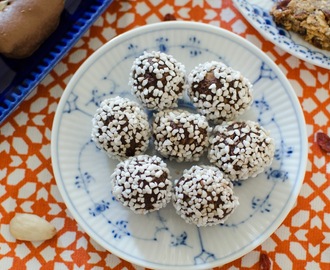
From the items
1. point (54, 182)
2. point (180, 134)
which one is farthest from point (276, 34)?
point (54, 182)

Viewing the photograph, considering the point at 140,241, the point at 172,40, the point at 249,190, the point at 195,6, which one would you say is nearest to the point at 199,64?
the point at 172,40

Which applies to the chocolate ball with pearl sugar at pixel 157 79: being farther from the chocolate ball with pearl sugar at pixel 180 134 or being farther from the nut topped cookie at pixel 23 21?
the nut topped cookie at pixel 23 21

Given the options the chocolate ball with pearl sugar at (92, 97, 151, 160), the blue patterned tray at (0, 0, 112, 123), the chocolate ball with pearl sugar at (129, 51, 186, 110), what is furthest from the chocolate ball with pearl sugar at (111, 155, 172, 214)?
the blue patterned tray at (0, 0, 112, 123)

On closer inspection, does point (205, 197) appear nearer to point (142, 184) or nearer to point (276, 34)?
point (142, 184)

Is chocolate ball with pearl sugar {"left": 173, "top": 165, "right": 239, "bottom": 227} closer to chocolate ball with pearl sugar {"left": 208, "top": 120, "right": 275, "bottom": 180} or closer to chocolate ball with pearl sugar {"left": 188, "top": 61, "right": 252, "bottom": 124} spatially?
chocolate ball with pearl sugar {"left": 208, "top": 120, "right": 275, "bottom": 180}

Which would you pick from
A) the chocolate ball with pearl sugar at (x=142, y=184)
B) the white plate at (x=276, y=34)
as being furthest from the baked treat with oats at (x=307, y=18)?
the chocolate ball with pearl sugar at (x=142, y=184)
